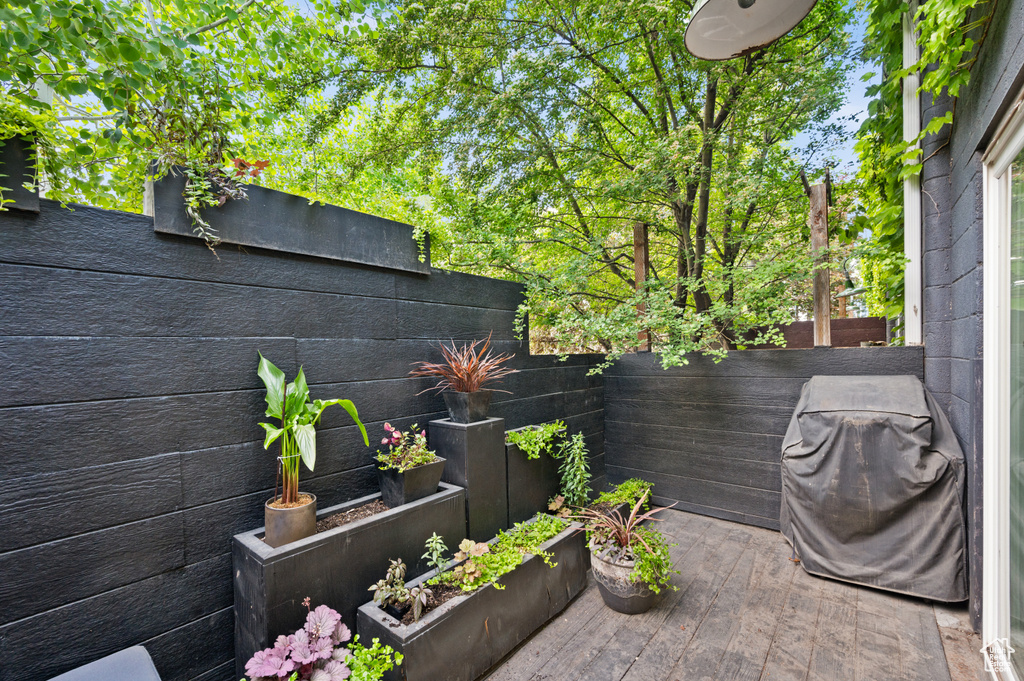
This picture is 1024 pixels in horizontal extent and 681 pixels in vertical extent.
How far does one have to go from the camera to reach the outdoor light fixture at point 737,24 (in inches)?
70.6

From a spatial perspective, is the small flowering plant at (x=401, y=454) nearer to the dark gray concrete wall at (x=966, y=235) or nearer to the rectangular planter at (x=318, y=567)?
the rectangular planter at (x=318, y=567)

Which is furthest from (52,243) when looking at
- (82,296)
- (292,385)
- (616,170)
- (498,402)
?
(616,170)

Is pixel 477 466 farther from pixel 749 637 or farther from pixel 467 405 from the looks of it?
pixel 749 637

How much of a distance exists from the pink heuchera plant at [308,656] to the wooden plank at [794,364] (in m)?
2.70

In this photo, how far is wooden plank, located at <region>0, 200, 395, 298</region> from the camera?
4.23 ft

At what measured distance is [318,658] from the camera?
1291 millimetres

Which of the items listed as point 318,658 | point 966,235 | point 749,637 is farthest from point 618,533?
point 966,235

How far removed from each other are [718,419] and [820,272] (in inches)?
46.7

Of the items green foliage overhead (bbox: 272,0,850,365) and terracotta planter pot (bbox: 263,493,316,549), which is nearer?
terracotta planter pot (bbox: 263,493,316,549)

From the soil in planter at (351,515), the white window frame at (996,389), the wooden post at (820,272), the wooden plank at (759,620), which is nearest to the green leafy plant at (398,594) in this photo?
the soil in planter at (351,515)

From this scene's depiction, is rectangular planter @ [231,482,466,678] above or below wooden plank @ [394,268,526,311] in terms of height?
below

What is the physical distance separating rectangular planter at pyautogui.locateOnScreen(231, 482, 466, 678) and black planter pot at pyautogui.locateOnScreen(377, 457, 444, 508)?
0.15 ft

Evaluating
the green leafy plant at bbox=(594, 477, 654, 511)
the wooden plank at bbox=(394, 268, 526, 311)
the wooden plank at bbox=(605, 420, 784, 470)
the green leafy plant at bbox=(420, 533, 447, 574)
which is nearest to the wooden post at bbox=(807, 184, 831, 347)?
the wooden plank at bbox=(605, 420, 784, 470)

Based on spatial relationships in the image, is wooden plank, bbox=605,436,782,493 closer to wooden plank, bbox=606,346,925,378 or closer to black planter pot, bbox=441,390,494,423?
wooden plank, bbox=606,346,925,378
